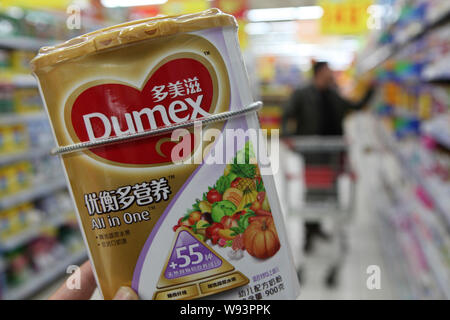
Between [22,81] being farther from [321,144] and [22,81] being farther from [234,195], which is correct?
[234,195]

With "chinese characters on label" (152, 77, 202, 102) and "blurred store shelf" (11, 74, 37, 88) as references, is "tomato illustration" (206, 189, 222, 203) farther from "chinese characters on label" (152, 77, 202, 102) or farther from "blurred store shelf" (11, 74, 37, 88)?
"blurred store shelf" (11, 74, 37, 88)

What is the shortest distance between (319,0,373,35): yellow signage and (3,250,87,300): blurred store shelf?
233 inches

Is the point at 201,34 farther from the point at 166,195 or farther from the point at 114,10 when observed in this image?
the point at 114,10

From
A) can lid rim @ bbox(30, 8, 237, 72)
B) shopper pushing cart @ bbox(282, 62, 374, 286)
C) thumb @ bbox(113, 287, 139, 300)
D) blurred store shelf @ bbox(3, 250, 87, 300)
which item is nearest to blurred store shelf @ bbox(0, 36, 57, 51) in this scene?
blurred store shelf @ bbox(3, 250, 87, 300)

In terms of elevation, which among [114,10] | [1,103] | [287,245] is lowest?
[287,245]

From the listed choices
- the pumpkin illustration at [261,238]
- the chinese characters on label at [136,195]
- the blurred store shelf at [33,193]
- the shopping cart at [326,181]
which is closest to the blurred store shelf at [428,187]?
the shopping cart at [326,181]

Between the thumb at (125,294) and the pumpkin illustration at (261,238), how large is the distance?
186 mm

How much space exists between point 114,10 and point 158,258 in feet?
14.8

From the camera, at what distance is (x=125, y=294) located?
0.60 metres

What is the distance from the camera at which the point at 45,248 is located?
3.29 m

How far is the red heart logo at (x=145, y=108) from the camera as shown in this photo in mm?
558

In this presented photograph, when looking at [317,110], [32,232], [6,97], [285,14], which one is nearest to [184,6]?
[317,110]

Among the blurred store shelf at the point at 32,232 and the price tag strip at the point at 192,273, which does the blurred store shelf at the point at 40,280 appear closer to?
the blurred store shelf at the point at 32,232
